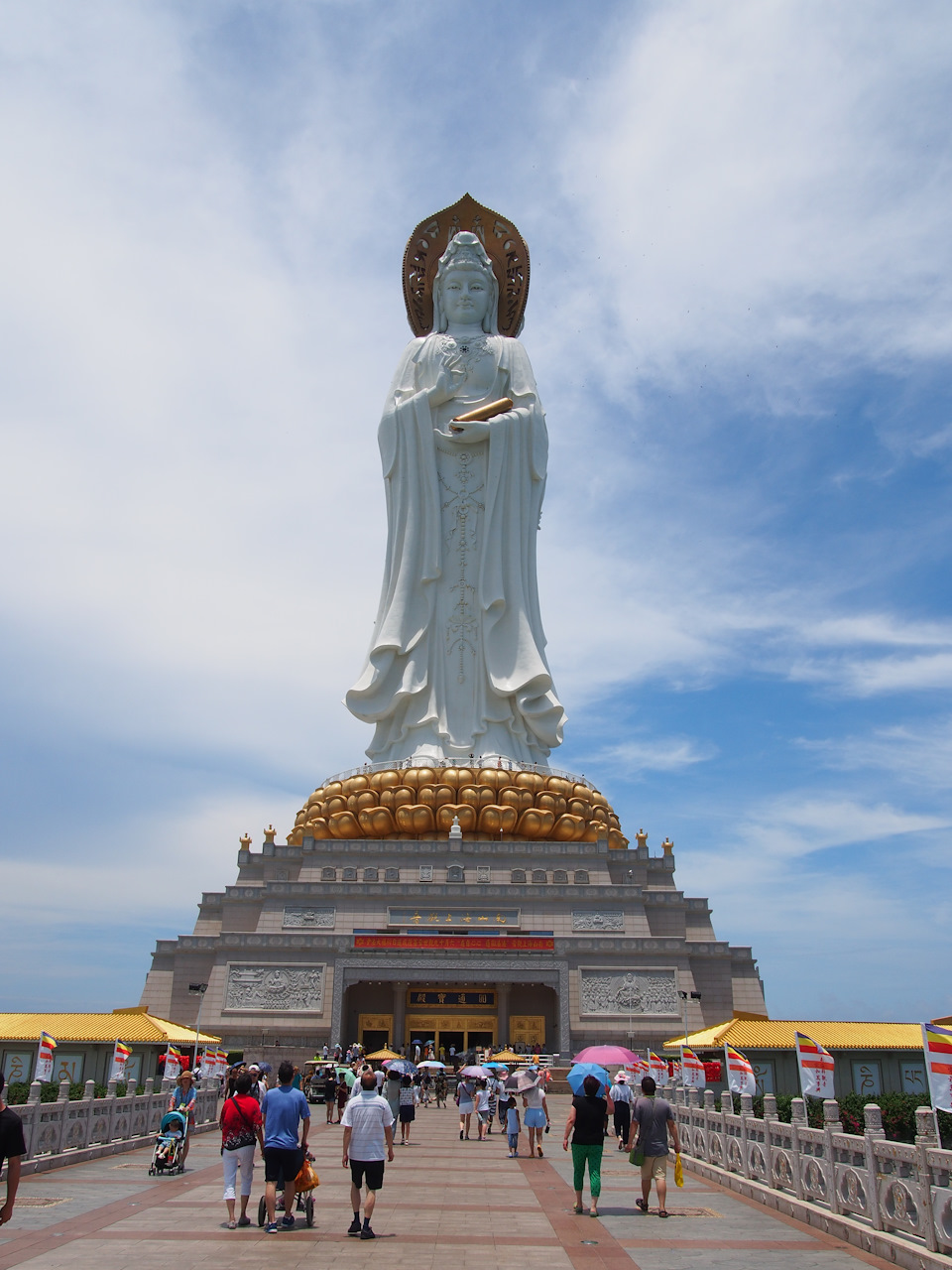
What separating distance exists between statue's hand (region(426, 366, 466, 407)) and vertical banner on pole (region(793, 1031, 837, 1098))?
2249 cm

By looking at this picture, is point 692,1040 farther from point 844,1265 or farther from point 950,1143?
point 844,1265

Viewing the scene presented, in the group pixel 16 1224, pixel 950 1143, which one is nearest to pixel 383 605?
pixel 950 1143

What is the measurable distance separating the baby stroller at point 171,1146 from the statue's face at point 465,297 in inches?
972

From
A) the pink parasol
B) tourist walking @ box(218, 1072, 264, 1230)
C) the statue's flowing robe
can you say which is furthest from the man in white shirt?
the statue's flowing robe

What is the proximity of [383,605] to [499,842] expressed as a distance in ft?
25.9

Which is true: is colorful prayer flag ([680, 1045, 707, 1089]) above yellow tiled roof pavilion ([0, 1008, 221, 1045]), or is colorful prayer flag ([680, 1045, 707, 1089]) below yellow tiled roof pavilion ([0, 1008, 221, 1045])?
below

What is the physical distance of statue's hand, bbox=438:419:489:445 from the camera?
94.6ft

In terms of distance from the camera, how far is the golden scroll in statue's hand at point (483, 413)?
95.0 feet

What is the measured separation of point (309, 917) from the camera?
22.3 meters

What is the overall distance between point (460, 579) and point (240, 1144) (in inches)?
860

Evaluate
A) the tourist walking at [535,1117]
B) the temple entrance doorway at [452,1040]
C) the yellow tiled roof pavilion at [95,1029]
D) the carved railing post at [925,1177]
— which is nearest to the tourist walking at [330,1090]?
the yellow tiled roof pavilion at [95,1029]

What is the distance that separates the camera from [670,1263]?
6223mm

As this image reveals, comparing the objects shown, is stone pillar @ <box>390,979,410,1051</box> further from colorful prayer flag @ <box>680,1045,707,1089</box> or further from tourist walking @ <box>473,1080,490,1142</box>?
colorful prayer flag @ <box>680,1045,707,1089</box>

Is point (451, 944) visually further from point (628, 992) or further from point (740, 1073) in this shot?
point (740, 1073)
